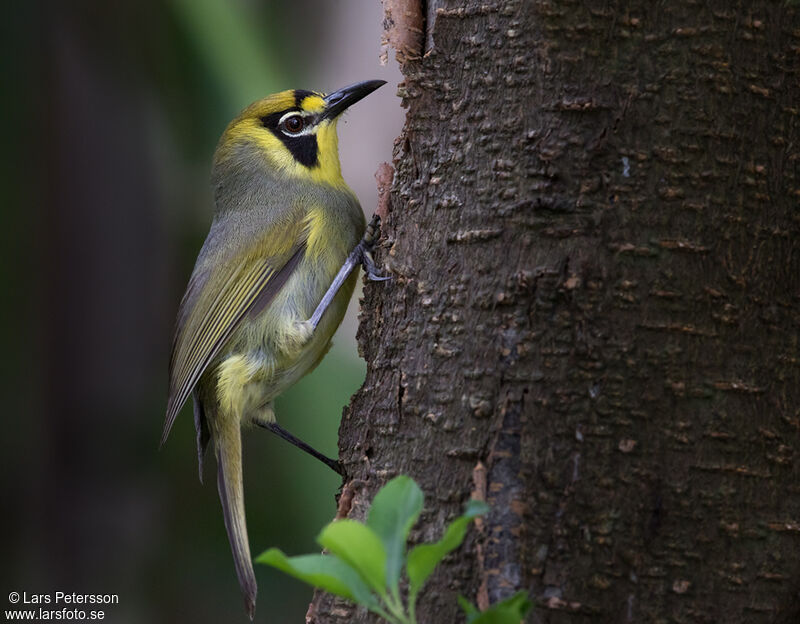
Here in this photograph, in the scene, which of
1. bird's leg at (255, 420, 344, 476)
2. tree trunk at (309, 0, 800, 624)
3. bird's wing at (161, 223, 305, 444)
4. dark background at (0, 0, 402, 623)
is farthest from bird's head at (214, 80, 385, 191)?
tree trunk at (309, 0, 800, 624)

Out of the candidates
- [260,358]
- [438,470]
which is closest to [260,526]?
[260,358]

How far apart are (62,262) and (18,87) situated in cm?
90

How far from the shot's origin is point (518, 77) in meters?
1.88

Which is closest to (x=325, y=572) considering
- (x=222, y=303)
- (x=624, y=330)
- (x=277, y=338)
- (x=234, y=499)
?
(x=624, y=330)

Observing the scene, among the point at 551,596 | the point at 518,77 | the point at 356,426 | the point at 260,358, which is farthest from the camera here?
the point at 260,358

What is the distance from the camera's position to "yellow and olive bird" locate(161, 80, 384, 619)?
3.38 m

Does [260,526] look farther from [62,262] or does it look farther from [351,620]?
[351,620]

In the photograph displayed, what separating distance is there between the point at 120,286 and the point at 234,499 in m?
2.10

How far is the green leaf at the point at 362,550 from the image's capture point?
985 millimetres

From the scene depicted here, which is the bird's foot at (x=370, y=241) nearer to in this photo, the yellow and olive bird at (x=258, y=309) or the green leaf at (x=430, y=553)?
the yellow and olive bird at (x=258, y=309)

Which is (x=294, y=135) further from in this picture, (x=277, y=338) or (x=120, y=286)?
(x=120, y=286)

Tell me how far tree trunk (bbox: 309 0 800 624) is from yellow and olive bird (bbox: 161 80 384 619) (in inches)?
60.6

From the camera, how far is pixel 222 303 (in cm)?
347

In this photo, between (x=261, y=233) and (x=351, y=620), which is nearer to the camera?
(x=351, y=620)
